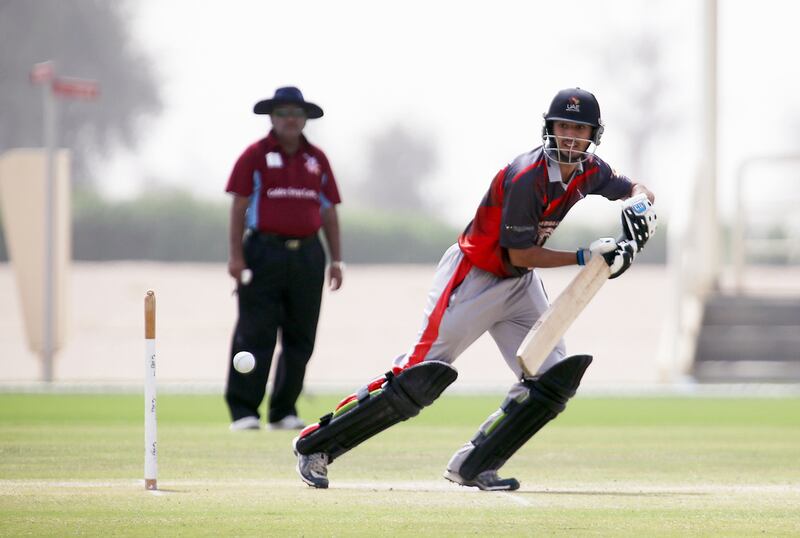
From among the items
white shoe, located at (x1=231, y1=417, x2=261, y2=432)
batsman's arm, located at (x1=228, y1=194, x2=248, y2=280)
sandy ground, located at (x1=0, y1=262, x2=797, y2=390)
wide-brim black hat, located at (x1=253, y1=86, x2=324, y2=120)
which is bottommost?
sandy ground, located at (x1=0, y1=262, x2=797, y2=390)

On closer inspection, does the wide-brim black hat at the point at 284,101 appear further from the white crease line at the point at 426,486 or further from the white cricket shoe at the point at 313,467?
the white cricket shoe at the point at 313,467

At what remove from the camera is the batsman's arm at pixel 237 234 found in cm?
1098

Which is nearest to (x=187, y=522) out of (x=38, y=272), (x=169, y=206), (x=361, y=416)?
(x=361, y=416)

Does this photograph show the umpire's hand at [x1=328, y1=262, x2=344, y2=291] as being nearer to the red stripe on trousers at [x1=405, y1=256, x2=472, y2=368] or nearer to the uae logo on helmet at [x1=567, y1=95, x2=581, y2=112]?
the red stripe on trousers at [x1=405, y1=256, x2=472, y2=368]

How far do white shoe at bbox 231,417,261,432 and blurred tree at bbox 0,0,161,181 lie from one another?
1838 inches

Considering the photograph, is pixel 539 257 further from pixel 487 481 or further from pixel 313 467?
pixel 313 467

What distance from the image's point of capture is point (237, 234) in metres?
11.0

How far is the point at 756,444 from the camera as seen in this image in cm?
1064

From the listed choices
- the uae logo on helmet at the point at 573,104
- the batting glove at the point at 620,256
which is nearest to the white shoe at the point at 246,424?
the batting glove at the point at 620,256

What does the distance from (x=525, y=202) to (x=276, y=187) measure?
12.4ft

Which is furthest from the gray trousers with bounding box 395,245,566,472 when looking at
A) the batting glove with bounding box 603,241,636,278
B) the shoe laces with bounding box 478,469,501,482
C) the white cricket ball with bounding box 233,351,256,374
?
the white cricket ball with bounding box 233,351,256,374

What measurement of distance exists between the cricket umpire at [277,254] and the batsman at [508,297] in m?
3.19

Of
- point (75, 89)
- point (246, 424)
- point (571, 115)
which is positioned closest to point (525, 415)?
point (571, 115)

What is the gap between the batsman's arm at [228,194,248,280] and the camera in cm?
1098
